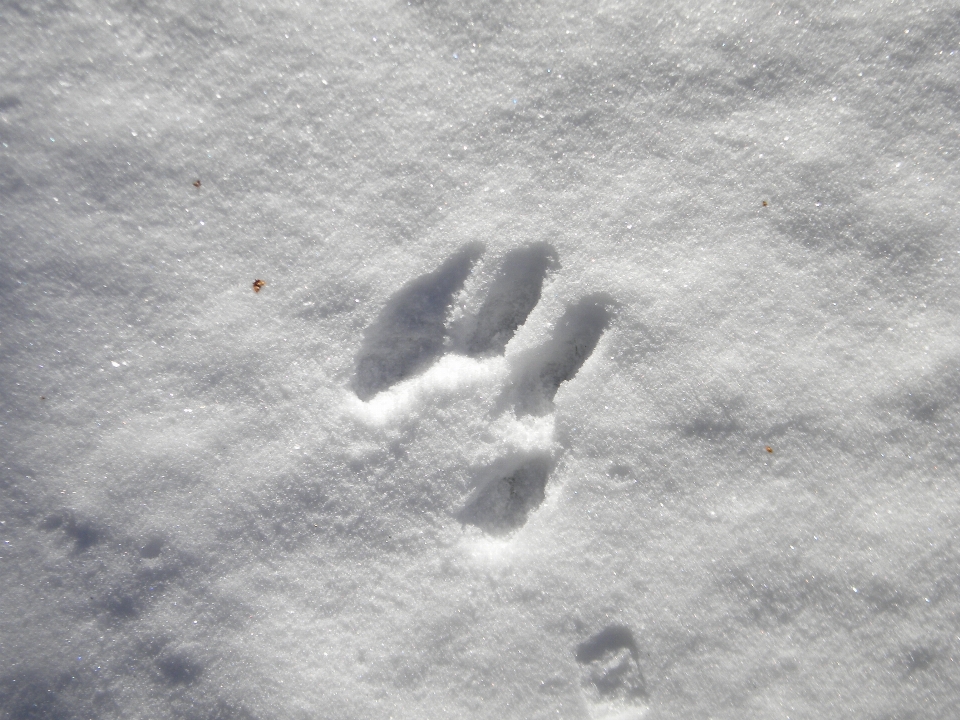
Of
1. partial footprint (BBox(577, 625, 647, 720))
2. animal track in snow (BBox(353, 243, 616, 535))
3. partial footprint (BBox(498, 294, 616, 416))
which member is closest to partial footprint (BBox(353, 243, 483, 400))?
animal track in snow (BBox(353, 243, 616, 535))

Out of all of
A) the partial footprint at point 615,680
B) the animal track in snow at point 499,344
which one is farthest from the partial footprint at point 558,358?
the partial footprint at point 615,680

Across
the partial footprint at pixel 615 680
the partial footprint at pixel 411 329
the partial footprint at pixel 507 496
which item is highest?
the partial footprint at pixel 411 329

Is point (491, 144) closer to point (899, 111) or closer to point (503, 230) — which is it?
point (503, 230)

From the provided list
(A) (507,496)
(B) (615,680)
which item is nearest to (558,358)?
(A) (507,496)

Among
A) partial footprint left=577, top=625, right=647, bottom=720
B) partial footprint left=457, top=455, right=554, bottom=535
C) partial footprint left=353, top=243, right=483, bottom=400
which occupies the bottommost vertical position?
partial footprint left=577, top=625, right=647, bottom=720

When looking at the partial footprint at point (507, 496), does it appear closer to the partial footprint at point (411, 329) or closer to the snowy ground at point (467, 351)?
the snowy ground at point (467, 351)

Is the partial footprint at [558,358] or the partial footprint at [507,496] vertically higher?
the partial footprint at [558,358]

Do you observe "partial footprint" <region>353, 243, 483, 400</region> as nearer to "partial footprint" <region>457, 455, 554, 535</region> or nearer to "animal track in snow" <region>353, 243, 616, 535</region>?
"animal track in snow" <region>353, 243, 616, 535</region>

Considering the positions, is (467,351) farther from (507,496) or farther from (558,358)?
(507,496)
